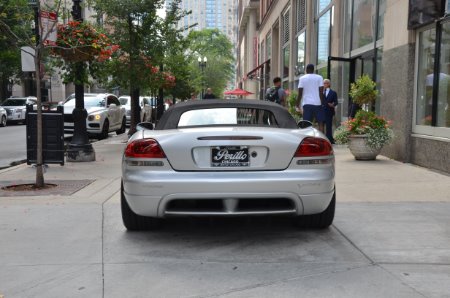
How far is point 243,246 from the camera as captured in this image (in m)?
4.72

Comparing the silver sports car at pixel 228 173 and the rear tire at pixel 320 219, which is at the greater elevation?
the silver sports car at pixel 228 173

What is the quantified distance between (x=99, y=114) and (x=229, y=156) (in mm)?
14411

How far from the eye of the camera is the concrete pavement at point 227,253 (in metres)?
3.71

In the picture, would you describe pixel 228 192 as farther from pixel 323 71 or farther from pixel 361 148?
pixel 323 71

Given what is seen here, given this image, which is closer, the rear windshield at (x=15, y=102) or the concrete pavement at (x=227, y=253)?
the concrete pavement at (x=227, y=253)

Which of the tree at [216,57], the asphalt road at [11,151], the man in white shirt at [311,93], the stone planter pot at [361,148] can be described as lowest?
the asphalt road at [11,151]

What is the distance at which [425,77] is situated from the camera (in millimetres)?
9594

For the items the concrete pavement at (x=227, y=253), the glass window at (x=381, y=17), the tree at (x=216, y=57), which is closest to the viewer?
the concrete pavement at (x=227, y=253)

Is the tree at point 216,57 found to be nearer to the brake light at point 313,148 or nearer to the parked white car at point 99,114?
the parked white car at point 99,114

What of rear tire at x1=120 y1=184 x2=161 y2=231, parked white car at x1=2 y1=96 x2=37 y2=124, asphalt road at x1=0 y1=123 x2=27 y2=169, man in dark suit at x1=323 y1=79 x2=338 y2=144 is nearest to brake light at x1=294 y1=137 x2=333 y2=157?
rear tire at x1=120 y1=184 x2=161 y2=231

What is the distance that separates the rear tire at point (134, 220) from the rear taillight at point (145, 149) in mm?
552

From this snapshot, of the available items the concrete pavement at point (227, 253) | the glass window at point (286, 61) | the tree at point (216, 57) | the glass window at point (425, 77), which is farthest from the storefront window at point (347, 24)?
the tree at point (216, 57)

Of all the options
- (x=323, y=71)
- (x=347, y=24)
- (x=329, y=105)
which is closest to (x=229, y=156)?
(x=329, y=105)

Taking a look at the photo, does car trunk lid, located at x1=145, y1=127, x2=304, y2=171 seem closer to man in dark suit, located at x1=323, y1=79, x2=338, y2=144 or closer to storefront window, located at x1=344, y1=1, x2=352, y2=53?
man in dark suit, located at x1=323, y1=79, x2=338, y2=144
